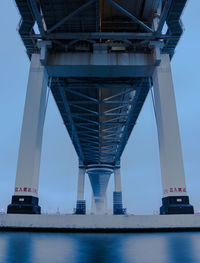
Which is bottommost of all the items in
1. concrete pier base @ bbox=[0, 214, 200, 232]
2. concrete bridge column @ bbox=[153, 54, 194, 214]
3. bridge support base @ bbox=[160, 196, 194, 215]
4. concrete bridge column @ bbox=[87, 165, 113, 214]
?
concrete pier base @ bbox=[0, 214, 200, 232]

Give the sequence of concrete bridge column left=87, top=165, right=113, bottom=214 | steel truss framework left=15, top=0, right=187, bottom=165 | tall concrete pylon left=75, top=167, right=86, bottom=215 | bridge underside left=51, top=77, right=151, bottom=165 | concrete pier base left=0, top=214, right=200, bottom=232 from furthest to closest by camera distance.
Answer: concrete bridge column left=87, top=165, right=113, bottom=214 → tall concrete pylon left=75, top=167, right=86, bottom=215 → bridge underside left=51, top=77, right=151, bottom=165 → steel truss framework left=15, top=0, right=187, bottom=165 → concrete pier base left=0, top=214, right=200, bottom=232

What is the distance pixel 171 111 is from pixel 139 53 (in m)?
Answer: 5.49

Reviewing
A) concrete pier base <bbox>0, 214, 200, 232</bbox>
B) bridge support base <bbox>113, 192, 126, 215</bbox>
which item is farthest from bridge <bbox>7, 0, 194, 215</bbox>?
bridge support base <bbox>113, 192, 126, 215</bbox>

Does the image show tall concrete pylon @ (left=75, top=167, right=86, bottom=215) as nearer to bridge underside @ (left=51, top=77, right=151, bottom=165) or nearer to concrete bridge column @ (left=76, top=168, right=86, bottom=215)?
concrete bridge column @ (left=76, top=168, right=86, bottom=215)

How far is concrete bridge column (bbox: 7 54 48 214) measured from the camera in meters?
12.2

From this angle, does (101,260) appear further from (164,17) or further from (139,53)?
(139,53)

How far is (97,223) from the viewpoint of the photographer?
33.2ft

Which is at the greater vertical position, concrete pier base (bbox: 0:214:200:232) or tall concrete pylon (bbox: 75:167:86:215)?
tall concrete pylon (bbox: 75:167:86:215)

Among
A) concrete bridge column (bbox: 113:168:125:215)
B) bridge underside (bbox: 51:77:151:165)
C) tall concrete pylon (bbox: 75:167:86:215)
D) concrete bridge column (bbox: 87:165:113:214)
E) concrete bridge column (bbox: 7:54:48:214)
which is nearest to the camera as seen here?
concrete bridge column (bbox: 7:54:48:214)

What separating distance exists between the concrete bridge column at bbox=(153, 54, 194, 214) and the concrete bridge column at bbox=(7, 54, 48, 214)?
701 cm

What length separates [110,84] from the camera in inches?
854

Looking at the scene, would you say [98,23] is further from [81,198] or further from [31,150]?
[81,198]

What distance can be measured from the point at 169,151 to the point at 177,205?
2872 mm

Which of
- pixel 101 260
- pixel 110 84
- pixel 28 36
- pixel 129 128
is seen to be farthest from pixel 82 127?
pixel 101 260
